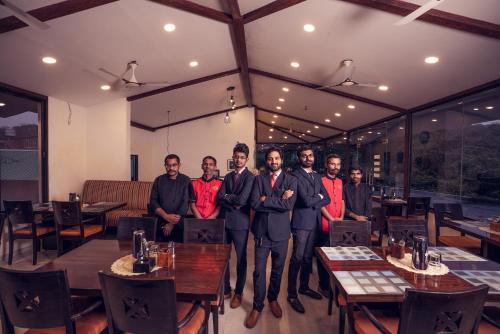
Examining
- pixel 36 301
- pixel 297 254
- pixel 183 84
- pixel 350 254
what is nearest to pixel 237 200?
pixel 297 254

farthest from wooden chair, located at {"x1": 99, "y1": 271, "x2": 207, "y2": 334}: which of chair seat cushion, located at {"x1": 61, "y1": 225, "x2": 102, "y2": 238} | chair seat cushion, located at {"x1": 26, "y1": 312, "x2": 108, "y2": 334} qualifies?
chair seat cushion, located at {"x1": 61, "y1": 225, "x2": 102, "y2": 238}

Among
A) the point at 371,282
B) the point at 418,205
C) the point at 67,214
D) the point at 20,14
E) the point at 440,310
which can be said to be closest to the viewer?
the point at 440,310

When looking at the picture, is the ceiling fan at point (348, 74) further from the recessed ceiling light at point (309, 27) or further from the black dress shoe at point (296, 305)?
the black dress shoe at point (296, 305)

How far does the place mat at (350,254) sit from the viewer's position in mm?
2021

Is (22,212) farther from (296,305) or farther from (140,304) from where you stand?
(296,305)

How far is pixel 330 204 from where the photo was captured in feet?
10.5

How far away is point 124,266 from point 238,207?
115 centimetres

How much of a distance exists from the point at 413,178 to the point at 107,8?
719 cm

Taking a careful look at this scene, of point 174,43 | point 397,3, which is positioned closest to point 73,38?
point 174,43

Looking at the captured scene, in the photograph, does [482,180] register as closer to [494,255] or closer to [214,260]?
[494,255]

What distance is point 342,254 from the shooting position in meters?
2.12

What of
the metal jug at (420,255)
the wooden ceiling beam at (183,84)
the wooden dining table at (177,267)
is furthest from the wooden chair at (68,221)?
the metal jug at (420,255)

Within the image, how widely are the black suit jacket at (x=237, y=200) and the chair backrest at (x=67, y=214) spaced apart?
Answer: 226 centimetres

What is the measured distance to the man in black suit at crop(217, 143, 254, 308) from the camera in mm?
2711
